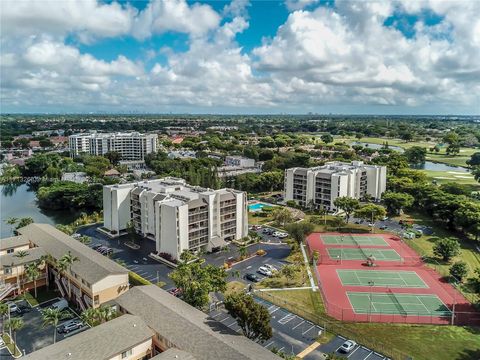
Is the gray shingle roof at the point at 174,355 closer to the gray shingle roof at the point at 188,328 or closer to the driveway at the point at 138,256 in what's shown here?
the gray shingle roof at the point at 188,328

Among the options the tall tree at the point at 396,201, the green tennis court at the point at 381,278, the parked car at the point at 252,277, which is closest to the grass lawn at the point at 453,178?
the tall tree at the point at 396,201

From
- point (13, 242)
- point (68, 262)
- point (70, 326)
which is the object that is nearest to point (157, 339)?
point (70, 326)

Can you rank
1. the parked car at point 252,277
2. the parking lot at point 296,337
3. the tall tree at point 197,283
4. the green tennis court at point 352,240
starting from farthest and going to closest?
1. the green tennis court at point 352,240
2. the parked car at point 252,277
3. the tall tree at point 197,283
4. the parking lot at point 296,337

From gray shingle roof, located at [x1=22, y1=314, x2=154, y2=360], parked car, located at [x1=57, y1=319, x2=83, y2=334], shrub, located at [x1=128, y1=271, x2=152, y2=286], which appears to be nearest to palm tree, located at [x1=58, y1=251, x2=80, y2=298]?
parked car, located at [x1=57, y1=319, x2=83, y2=334]

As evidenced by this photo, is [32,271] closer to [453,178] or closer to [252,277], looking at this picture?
[252,277]

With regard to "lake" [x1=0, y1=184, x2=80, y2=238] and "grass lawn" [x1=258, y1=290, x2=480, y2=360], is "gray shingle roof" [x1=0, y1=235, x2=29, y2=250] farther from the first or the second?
"grass lawn" [x1=258, y1=290, x2=480, y2=360]

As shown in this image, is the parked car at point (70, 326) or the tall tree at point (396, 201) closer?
the parked car at point (70, 326)

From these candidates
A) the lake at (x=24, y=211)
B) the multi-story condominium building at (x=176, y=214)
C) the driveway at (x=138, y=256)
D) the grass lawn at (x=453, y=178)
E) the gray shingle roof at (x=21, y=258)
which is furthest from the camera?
the grass lawn at (x=453, y=178)
